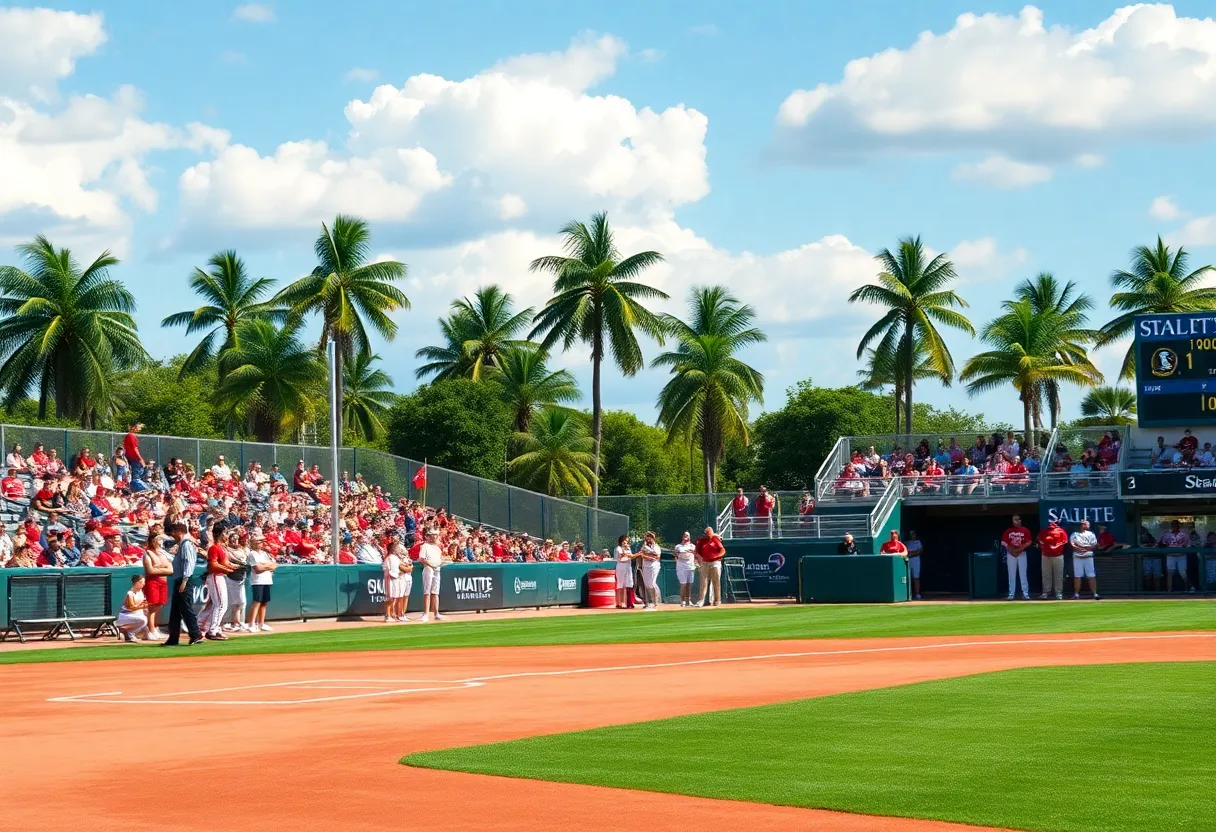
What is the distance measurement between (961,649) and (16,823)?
14.9 m

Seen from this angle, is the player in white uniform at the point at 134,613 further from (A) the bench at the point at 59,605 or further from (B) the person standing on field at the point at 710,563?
(B) the person standing on field at the point at 710,563

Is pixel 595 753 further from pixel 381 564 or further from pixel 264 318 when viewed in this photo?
pixel 264 318

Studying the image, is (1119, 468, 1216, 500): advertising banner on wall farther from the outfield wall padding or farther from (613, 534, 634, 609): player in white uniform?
the outfield wall padding

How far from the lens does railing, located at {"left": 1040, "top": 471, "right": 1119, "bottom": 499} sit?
43000 millimetres

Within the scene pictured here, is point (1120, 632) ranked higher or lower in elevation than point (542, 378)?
lower

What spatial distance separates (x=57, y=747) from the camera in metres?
11.6

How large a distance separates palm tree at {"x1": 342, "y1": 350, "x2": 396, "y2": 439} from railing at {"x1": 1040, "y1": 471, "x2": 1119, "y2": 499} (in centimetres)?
4784

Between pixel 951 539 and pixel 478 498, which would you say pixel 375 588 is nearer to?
pixel 478 498

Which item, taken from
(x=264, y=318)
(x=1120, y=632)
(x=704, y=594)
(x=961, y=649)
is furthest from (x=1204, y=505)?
(x=264, y=318)

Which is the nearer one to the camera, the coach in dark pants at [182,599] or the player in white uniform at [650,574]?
the coach in dark pants at [182,599]

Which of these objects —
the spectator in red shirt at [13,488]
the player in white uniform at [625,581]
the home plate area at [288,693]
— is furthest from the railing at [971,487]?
the home plate area at [288,693]

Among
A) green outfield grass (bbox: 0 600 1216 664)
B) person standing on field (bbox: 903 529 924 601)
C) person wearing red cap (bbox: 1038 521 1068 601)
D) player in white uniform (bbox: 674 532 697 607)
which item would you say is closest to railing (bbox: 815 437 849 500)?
person standing on field (bbox: 903 529 924 601)

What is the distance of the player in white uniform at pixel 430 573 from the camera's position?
32.3m

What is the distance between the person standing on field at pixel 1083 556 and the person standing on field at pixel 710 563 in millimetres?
9220
